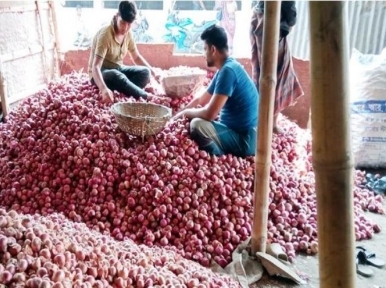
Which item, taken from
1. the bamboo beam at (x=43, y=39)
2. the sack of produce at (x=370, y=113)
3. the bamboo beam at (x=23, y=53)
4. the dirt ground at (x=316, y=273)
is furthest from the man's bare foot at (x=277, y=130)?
the bamboo beam at (x=43, y=39)

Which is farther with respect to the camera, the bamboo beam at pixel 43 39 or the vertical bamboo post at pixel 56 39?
the vertical bamboo post at pixel 56 39

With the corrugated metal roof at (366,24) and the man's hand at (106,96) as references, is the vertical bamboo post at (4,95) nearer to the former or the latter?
the man's hand at (106,96)

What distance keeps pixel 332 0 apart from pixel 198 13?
7.31 meters

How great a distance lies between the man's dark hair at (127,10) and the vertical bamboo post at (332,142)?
2725 mm

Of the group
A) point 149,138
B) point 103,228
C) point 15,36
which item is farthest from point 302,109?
point 15,36

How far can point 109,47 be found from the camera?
361 centimetres

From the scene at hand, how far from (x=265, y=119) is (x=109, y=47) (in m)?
1.95

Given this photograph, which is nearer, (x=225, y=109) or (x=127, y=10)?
(x=225, y=109)

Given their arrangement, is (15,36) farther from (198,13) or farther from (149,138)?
(198,13)

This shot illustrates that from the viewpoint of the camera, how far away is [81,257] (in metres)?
1.70

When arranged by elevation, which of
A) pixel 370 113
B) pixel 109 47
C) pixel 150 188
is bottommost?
pixel 150 188

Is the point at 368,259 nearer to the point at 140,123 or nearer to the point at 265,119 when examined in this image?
the point at 265,119

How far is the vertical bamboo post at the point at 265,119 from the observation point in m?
2.03

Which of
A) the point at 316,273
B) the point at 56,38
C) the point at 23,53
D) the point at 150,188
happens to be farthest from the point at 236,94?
the point at 56,38
